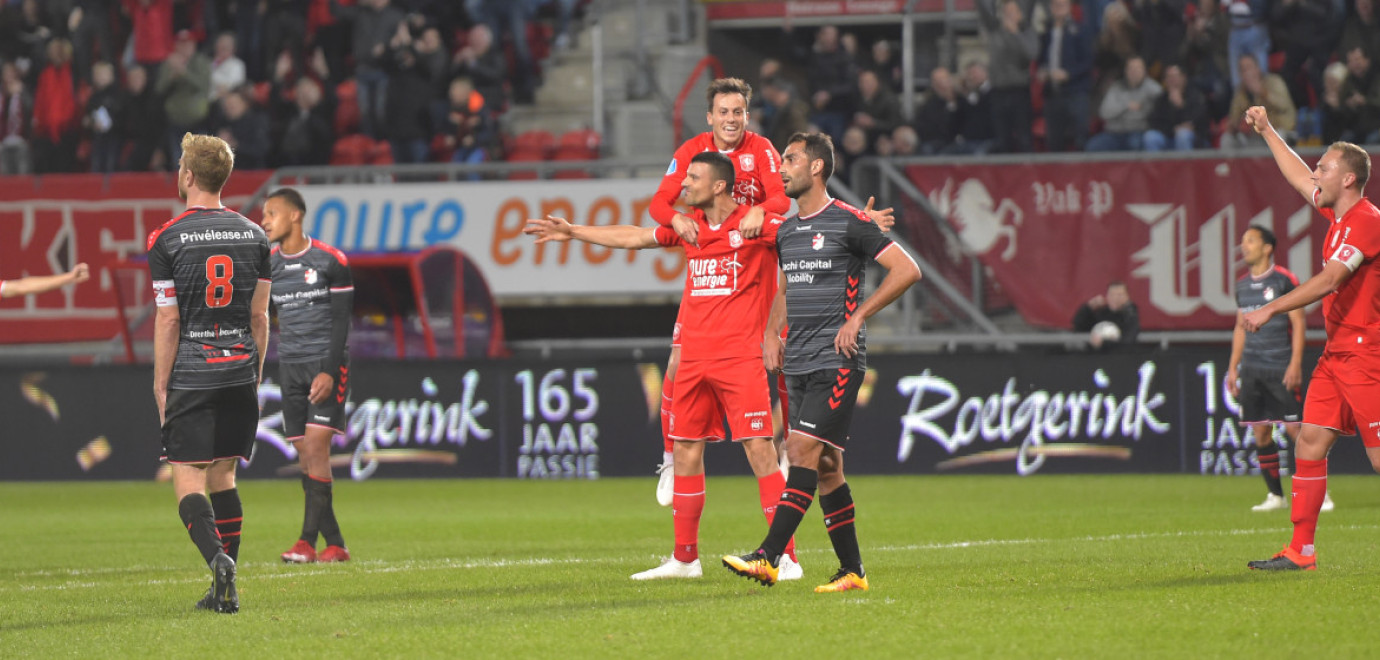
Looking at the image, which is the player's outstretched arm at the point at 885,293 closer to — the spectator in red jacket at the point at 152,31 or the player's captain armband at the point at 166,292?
the player's captain armband at the point at 166,292

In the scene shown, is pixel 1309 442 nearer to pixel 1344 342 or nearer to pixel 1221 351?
pixel 1344 342

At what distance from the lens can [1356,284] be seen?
9.13 m

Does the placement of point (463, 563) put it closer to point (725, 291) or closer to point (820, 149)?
point (725, 291)

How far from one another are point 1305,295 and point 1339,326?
1.51 ft

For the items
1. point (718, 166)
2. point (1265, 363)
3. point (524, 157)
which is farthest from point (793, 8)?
point (718, 166)

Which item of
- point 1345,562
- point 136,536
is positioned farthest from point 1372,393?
point 136,536

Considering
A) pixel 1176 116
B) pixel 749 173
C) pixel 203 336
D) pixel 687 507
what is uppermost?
pixel 749 173

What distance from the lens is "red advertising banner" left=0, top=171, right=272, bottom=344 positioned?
2297 centimetres

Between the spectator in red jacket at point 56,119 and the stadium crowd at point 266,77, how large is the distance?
2cm

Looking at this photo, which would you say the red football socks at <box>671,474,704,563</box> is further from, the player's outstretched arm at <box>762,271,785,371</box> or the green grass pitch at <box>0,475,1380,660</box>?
the player's outstretched arm at <box>762,271,785,371</box>

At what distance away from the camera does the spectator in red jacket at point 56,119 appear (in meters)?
24.7

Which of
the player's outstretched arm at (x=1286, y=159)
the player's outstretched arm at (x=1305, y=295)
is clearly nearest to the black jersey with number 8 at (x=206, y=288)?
the player's outstretched arm at (x=1305, y=295)

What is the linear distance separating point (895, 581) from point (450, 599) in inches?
85.6

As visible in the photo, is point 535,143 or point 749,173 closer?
point 749,173
